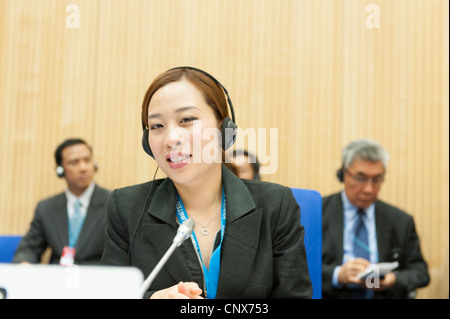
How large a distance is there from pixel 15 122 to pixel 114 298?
2437mm

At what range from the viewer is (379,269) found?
2.11m

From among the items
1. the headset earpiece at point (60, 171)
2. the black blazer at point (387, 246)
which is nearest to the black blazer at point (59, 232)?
the headset earpiece at point (60, 171)

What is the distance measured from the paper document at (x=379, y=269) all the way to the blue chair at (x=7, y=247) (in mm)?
1581

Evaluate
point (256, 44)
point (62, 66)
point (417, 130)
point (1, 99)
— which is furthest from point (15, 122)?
point (417, 130)

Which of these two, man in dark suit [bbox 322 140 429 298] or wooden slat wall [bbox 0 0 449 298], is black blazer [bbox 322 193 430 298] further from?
wooden slat wall [bbox 0 0 449 298]

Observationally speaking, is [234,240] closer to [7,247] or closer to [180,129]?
[180,129]

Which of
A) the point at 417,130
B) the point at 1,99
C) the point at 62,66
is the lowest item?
the point at 417,130

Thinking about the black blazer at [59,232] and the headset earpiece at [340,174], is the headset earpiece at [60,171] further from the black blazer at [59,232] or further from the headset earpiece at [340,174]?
the headset earpiece at [340,174]

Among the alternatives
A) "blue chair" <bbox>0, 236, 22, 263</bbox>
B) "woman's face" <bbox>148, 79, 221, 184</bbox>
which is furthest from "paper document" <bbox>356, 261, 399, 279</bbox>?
"blue chair" <bbox>0, 236, 22, 263</bbox>

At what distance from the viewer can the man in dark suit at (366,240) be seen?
210cm

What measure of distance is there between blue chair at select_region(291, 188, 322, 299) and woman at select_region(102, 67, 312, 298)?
11cm

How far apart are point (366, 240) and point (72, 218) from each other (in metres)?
1.37

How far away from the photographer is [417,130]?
279 cm
